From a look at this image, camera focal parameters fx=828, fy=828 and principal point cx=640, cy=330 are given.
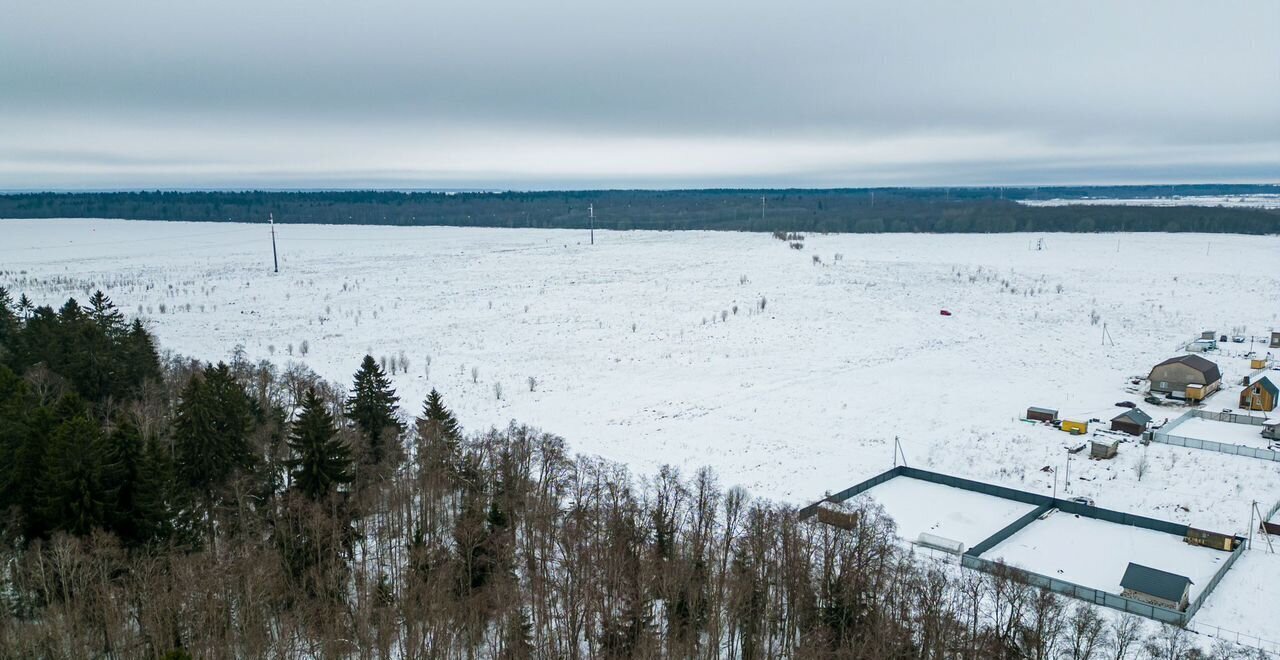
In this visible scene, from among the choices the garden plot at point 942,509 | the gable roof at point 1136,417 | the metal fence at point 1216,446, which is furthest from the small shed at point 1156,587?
the gable roof at point 1136,417

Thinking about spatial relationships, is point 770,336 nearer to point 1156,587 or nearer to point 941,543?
point 941,543

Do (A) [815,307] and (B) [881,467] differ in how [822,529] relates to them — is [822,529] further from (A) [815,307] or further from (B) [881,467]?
(A) [815,307]

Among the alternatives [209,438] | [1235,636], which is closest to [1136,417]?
[1235,636]

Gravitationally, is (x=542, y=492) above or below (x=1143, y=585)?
above

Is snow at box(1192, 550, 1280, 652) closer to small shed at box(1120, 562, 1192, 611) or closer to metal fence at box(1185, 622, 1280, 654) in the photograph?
metal fence at box(1185, 622, 1280, 654)

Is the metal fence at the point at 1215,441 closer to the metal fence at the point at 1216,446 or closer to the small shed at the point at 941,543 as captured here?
the metal fence at the point at 1216,446

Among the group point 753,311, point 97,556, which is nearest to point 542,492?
point 97,556

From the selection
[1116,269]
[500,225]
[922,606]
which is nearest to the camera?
[922,606]
